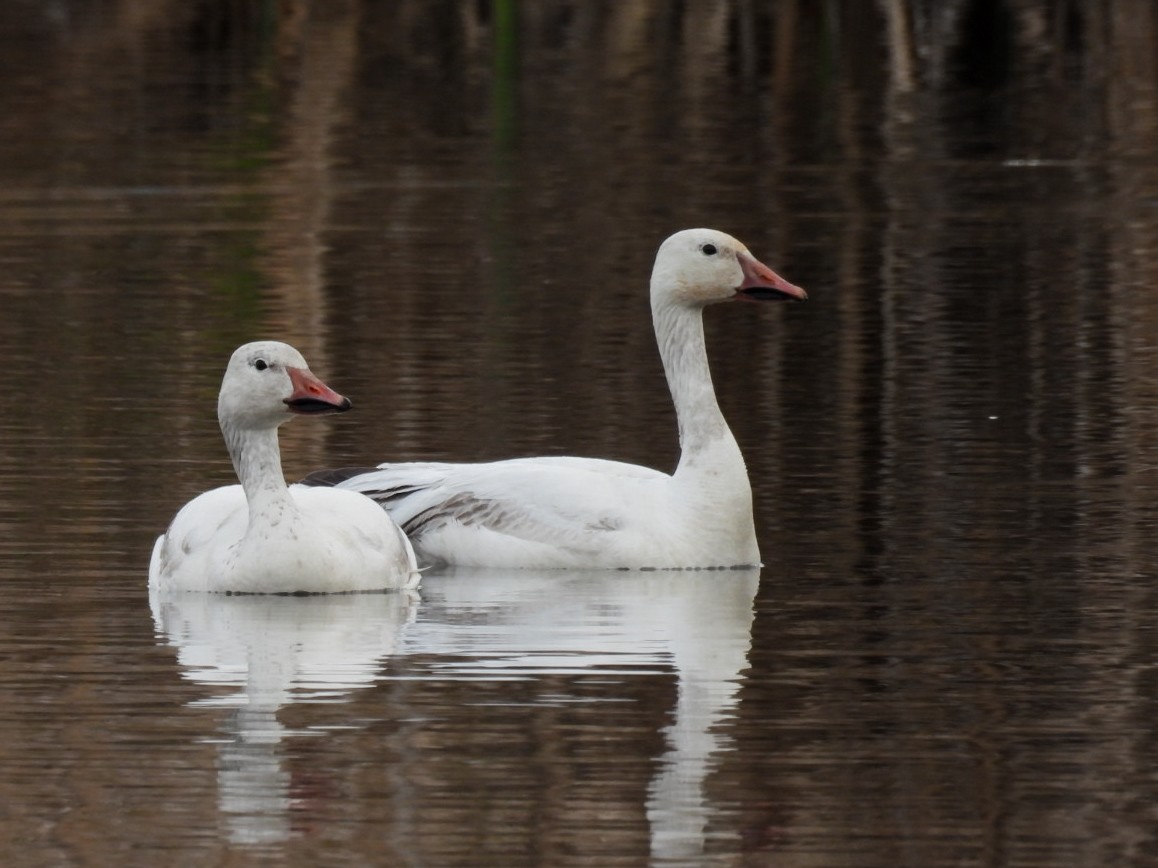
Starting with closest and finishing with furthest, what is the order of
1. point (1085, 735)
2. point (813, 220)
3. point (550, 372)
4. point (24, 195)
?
1. point (1085, 735)
2. point (550, 372)
3. point (813, 220)
4. point (24, 195)

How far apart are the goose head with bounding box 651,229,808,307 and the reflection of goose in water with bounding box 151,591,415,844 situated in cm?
200

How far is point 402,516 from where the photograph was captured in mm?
12922

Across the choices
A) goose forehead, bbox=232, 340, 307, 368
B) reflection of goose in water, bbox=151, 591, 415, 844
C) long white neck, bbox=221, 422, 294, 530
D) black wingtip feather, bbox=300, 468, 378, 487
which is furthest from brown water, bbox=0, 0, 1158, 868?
goose forehead, bbox=232, 340, 307, 368

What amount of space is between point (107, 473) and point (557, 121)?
74.3ft

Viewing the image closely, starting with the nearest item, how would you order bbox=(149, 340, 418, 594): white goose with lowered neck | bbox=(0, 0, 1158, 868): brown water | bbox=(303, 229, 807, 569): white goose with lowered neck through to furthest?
bbox=(0, 0, 1158, 868): brown water, bbox=(149, 340, 418, 594): white goose with lowered neck, bbox=(303, 229, 807, 569): white goose with lowered neck

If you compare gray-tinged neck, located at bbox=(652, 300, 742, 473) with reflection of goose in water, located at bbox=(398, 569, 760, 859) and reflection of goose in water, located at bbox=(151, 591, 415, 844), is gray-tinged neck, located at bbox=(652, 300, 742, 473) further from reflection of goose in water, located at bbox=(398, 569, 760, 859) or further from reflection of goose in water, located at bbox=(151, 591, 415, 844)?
reflection of goose in water, located at bbox=(151, 591, 415, 844)

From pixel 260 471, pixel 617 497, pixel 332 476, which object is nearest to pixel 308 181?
pixel 332 476

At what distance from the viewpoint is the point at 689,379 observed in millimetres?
13109

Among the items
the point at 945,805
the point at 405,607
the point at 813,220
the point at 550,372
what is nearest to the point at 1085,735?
the point at 945,805

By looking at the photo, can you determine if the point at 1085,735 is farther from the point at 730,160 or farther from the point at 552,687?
the point at 730,160

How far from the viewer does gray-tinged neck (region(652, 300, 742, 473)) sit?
12.9 metres

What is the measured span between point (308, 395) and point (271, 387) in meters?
0.17

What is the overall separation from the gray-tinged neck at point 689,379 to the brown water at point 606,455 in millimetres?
572

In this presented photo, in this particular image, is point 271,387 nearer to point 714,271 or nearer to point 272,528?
point 272,528
